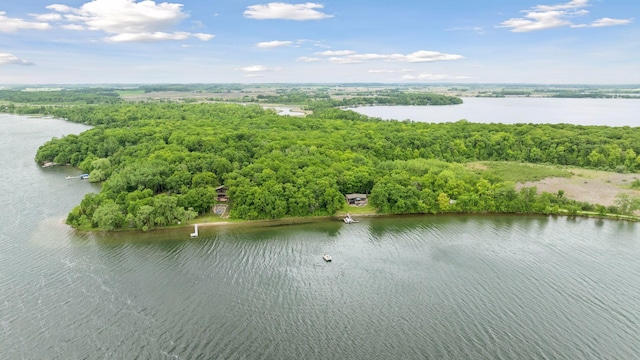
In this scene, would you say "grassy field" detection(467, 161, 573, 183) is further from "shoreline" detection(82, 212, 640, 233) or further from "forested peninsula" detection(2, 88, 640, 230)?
"shoreline" detection(82, 212, 640, 233)

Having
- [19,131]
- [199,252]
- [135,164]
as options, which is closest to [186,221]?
[199,252]

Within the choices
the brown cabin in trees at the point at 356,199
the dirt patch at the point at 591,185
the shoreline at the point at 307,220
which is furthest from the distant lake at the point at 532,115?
the brown cabin in trees at the point at 356,199

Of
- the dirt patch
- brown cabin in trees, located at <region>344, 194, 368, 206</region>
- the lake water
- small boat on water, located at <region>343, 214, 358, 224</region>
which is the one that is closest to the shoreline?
small boat on water, located at <region>343, 214, 358, 224</region>

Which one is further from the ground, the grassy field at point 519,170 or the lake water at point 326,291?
the grassy field at point 519,170

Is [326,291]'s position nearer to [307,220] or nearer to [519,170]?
[307,220]

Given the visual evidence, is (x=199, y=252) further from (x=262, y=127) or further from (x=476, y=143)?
(x=476, y=143)

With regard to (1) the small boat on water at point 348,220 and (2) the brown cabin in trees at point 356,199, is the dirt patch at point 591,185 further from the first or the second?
(1) the small boat on water at point 348,220
